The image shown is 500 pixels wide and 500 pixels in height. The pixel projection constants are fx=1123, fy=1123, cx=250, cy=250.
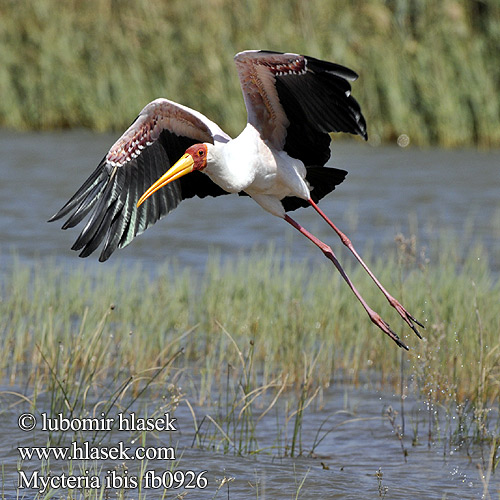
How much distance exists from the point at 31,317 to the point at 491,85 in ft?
29.6

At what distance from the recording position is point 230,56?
1548cm

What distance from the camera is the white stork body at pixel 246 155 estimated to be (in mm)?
5559

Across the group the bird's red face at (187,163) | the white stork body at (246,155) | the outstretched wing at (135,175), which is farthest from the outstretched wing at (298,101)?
the bird's red face at (187,163)

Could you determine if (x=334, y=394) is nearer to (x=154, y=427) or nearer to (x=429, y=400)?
(x=429, y=400)

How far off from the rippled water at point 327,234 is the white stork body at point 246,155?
756 millimetres

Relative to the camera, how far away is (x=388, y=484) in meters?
5.43

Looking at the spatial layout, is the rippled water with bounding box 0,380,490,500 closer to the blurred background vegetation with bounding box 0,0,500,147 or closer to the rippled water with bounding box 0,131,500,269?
the rippled water with bounding box 0,131,500,269

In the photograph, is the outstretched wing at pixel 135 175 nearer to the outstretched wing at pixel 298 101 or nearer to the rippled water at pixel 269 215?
the outstretched wing at pixel 298 101

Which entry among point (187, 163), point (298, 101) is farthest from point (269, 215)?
point (187, 163)

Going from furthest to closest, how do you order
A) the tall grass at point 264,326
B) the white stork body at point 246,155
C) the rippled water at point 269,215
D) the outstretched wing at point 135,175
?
the rippled water at point 269,215 < the tall grass at point 264,326 < the outstretched wing at point 135,175 < the white stork body at point 246,155

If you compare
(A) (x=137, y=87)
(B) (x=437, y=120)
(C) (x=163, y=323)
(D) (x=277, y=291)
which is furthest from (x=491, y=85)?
(C) (x=163, y=323)

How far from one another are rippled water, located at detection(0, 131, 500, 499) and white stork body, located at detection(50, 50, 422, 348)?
2.48ft

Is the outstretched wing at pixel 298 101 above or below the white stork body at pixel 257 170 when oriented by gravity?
above

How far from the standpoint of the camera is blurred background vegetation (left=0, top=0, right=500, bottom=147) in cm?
1502
